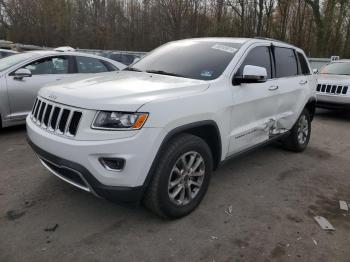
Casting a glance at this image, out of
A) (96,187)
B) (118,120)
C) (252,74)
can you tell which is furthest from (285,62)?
(96,187)

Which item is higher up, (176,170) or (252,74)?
(252,74)

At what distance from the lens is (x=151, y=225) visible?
11.0 feet

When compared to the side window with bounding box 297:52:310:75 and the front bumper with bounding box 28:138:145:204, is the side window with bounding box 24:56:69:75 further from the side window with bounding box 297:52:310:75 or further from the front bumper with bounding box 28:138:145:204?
the side window with bounding box 297:52:310:75

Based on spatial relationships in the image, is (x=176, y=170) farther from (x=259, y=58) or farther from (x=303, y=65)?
(x=303, y=65)

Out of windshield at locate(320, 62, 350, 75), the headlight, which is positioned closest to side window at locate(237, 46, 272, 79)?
the headlight

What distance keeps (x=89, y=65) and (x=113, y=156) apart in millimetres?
4624

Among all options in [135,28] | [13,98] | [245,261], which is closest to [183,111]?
[245,261]

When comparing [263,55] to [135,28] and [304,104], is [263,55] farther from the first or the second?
[135,28]

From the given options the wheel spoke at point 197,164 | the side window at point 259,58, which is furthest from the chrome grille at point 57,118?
the side window at point 259,58

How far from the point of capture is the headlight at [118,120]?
285 centimetres

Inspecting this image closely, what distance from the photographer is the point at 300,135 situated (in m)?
5.88

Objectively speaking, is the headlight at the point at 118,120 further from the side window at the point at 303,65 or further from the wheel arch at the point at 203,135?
the side window at the point at 303,65

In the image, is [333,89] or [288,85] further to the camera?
[333,89]

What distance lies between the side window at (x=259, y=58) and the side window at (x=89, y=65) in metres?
3.65
